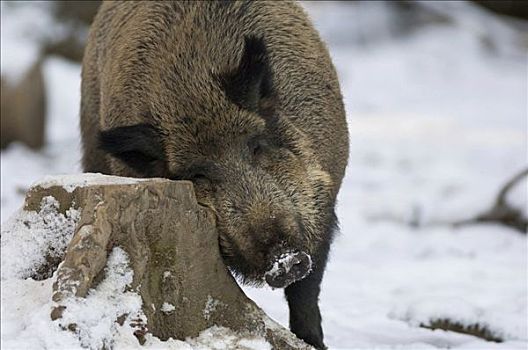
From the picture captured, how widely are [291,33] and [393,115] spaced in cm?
827

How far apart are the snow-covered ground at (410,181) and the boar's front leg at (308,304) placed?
170 mm

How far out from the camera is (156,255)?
3.58 meters

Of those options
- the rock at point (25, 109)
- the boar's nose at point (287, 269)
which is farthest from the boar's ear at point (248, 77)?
the rock at point (25, 109)

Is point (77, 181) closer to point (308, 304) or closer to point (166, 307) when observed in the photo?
point (166, 307)


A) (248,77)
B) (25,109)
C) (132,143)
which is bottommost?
(25,109)

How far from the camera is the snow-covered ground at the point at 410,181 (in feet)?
17.4

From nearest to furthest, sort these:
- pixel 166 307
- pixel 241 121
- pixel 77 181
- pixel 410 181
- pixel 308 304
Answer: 1. pixel 77 181
2. pixel 166 307
3. pixel 241 121
4. pixel 308 304
5. pixel 410 181

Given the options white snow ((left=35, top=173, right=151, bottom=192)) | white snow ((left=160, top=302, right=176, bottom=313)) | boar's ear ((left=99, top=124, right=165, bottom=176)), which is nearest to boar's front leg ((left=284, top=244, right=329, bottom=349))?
boar's ear ((left=99, top=124, right=165, bottom=176))

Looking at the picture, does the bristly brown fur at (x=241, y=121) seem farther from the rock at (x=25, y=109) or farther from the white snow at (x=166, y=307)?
the rock at (x=25, y=109)

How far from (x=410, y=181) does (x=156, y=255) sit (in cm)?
674

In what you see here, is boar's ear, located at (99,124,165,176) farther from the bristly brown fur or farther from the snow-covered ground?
the snow-covered ground

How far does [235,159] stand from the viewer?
164 inches

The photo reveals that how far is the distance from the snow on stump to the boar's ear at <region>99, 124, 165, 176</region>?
2.16 feet

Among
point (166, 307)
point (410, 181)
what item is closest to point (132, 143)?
point (166, 307)
